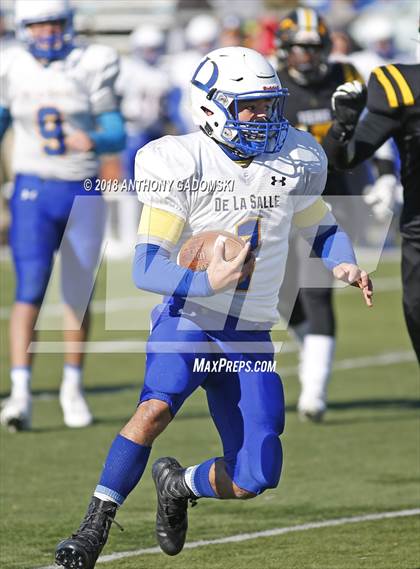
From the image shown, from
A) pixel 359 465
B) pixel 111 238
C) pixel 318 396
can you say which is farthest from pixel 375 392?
pixel 111 238

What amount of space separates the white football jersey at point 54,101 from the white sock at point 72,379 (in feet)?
3.26

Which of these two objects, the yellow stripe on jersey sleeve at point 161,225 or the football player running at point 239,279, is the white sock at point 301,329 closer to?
the football player running at point 239,279

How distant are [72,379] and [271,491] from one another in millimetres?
1695

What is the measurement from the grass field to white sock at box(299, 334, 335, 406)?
0.17 m

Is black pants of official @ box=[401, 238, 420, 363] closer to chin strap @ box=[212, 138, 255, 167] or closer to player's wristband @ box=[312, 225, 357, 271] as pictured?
player's wristband @ box=[312, 225, 357, 271]

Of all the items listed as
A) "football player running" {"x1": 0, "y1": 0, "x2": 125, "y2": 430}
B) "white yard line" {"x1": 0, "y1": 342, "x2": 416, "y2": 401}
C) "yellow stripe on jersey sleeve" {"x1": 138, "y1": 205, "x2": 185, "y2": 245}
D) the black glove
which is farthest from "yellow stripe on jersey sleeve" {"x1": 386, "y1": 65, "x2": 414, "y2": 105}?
"white yard line" {"x1": 0, "y1": 342, "x2": 416, "y2": 401}

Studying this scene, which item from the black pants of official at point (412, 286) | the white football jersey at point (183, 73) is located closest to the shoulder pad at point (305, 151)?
the black pants of official at point (412, 286)

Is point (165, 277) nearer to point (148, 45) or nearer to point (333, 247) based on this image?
point (333, 247)

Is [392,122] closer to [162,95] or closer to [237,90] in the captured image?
[237,90]

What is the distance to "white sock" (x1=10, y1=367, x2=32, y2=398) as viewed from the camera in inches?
277

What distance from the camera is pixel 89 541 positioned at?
4180 mm

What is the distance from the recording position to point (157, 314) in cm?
463

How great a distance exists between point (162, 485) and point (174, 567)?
280 mm

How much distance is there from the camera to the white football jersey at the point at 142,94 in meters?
14.8
